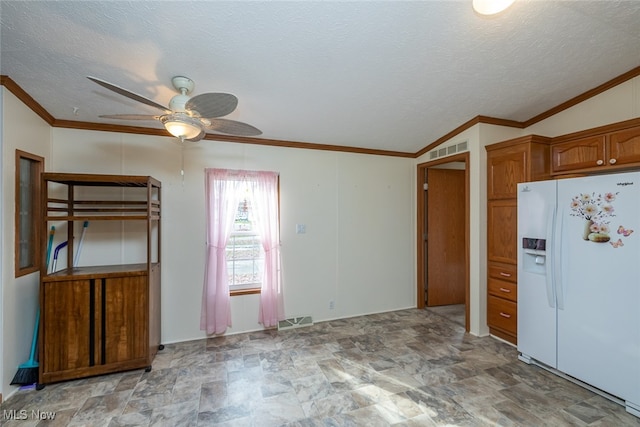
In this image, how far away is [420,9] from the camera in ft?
5.61

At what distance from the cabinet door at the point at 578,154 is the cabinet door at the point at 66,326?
4.74 m

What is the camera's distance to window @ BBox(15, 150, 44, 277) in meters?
2.26

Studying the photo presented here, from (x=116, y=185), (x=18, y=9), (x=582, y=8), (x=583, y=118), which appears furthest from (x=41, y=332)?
(x=583, y=118)

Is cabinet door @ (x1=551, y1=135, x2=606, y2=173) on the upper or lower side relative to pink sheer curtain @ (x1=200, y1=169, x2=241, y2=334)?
upper

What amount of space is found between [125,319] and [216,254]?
1.03 meters

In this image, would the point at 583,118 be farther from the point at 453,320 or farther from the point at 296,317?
the point at 296,317

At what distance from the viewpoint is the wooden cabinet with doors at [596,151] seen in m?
2.34

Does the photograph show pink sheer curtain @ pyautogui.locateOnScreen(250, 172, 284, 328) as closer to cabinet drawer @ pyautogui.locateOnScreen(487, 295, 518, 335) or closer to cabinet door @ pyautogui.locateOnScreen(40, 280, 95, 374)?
cabinet door @ pyautogui.locateOnScreen(40, 280, 95, 374)

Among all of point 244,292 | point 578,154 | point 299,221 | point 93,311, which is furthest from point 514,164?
point 93,311

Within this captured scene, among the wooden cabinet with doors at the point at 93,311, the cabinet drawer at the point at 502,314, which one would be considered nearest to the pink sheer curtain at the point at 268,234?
the wooden cabinet with doors at the point at 93,311

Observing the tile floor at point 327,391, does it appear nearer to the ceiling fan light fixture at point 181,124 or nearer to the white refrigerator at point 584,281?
the white refrigerator at point 584,281

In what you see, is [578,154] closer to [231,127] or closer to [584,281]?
[584,281]

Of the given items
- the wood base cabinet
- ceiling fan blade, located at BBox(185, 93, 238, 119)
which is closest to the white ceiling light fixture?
ceiling fan blade, located at BBox(185, 93, 238, 119)

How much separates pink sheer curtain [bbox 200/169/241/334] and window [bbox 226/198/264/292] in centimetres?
17
